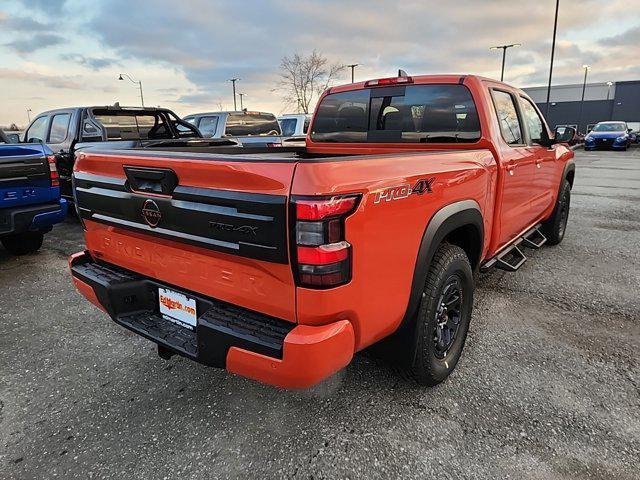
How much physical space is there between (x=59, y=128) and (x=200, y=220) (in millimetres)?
7419

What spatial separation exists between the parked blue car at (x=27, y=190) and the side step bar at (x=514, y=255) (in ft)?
15.2

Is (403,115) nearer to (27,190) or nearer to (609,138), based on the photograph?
(27,190)

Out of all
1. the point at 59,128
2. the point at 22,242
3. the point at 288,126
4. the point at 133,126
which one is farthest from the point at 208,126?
the point at 22,242

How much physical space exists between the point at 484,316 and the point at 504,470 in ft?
5.88

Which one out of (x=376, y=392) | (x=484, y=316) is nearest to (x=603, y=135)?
(x=484, y=316)

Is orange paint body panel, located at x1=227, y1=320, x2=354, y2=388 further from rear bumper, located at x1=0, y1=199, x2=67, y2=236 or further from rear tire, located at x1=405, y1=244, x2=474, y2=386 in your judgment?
rear bumper, located at x1=0, y1=199, x2=67, y2=236

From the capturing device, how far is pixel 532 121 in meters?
4.46

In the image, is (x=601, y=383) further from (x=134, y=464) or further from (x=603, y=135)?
(x=603, y=135)

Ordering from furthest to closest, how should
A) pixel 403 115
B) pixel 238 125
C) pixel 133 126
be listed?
1. pixel 238 125
2. pixel 133 126
3. pixel 403 115

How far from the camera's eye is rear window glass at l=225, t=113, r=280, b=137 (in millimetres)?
10705

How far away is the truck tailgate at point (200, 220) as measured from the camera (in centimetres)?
181

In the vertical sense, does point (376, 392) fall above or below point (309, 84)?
below

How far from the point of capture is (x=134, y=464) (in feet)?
7.12

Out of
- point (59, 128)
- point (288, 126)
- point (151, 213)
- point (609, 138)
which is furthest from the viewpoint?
point (609, 138)
